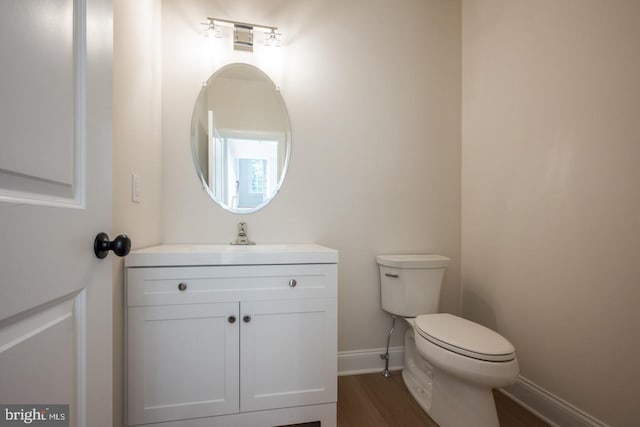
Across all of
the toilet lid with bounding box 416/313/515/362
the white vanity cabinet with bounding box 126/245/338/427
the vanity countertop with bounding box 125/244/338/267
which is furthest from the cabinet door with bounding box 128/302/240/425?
the toilet lid with bounding box 416/313/515/362

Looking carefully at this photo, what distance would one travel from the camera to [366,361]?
1823mm

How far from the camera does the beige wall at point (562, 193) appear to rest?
1126 mm

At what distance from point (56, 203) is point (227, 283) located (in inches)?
32.2

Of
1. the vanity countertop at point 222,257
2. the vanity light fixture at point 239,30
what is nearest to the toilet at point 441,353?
the vanity countertop at point 222,257

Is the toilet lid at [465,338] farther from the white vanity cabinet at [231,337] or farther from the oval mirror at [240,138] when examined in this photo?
the oval mirror at [240,138]

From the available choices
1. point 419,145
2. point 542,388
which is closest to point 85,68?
point 419,145

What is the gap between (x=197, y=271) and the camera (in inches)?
47.4

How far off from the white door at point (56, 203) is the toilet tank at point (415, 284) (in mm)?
1444

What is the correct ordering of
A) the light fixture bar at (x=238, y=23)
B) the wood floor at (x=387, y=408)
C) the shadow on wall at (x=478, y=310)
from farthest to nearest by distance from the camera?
the shadow on wall at (x=478, y=310)
the light fixture bar at (x=238, y=23)
the wood floor at (x=387, y=408)

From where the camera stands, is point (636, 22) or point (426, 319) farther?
point (426, 319)

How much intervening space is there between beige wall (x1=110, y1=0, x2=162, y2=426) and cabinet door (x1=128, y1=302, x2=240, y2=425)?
0.23 feet

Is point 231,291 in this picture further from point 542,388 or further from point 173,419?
point 542,388

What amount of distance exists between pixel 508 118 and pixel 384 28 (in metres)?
1.02

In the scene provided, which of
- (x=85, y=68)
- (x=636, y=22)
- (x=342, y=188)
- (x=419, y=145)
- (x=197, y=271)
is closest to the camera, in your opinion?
(x=85, y=68)
